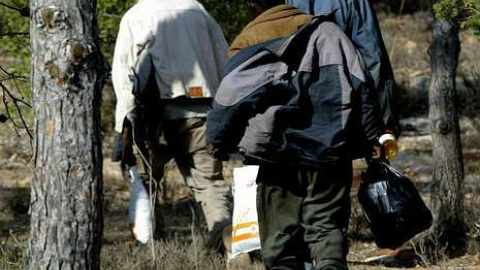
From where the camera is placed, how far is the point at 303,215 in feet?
18.3

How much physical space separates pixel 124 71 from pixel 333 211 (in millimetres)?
2469

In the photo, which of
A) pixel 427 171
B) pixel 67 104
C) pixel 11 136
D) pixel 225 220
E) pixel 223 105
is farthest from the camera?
pixel 11 136

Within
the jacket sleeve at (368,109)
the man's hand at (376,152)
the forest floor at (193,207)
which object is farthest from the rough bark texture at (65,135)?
the forest floor at (193,207)

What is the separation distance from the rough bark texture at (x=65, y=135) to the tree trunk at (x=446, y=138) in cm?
351

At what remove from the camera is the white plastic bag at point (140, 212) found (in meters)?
7.52

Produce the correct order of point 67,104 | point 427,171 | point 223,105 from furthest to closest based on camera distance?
point 427,171 < point 223,105 < point 67,104

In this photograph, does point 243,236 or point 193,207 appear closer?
point 243,236

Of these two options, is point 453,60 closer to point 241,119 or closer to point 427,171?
point 241,119

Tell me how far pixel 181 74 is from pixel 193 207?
2481 mm

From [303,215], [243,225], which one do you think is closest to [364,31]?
[303,215]

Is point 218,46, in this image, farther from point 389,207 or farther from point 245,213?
point 389,207

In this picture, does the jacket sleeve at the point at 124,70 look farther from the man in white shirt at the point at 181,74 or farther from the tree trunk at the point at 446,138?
the tree trunk at the point at 446,138

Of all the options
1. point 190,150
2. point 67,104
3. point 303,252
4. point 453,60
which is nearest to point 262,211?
point 303,252

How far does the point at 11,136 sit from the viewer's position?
13711 millimetres
